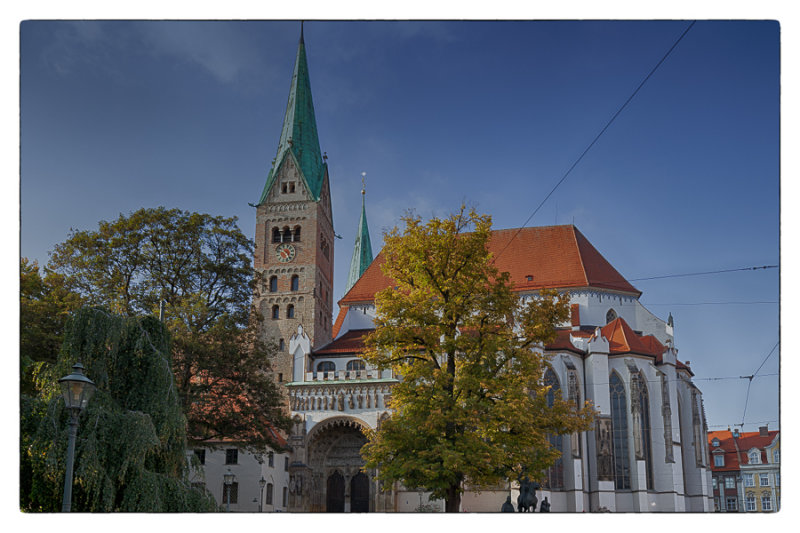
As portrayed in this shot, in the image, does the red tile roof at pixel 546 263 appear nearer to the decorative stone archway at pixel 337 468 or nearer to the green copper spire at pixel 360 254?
the decorative stone archway at pixel 337 468

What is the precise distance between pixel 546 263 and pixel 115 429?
23907 millimetres

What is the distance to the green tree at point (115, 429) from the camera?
11.7 meters

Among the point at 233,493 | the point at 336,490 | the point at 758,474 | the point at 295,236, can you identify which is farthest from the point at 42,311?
the point at 295,236

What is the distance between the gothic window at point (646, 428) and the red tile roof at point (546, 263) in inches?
179

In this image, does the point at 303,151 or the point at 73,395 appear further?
the point at 303,151

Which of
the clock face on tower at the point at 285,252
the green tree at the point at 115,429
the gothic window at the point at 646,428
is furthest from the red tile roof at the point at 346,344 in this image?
the green tree at the point at 115,429

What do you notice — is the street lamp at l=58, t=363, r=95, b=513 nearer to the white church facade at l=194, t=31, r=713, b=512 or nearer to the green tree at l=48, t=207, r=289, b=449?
the green tree at l=48, t=207, r=289, b=449

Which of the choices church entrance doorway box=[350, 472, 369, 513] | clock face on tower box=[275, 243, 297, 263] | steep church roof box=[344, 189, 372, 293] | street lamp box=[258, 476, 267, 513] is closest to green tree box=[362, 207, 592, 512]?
street lamp box=[258, 476, 267, 513]

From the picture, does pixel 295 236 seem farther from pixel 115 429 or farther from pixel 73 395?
pixel 73 395

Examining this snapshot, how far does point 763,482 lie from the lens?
1453cm

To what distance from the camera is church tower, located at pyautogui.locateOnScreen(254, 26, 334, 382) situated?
36625mm

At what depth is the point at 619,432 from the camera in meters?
30.3

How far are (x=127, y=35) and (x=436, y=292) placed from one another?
7.40 metres

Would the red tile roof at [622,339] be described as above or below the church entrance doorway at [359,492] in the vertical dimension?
above
